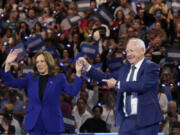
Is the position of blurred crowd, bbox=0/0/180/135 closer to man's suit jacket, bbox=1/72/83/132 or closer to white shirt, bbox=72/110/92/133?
white shirt, bbox=72/110/92/133

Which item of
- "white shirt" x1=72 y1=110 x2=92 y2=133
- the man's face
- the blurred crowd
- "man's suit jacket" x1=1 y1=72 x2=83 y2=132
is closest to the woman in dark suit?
"man's suit jacket" x1=1 y1=72 x2=83 y2=132

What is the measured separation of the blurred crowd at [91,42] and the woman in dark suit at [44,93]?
88.9 inches

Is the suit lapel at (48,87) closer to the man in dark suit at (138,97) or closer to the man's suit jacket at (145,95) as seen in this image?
the man in dark suit at (138,97)

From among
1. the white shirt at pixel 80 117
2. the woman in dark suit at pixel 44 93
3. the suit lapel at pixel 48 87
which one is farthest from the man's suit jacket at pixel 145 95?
the white shirt at pixel 80 117

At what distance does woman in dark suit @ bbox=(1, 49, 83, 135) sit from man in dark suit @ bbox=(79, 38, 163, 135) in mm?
693

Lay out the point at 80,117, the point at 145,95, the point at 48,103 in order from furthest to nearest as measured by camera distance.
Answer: the point at 80,117, the point at 48,103, the point at 145,95

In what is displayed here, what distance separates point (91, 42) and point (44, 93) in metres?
3.78

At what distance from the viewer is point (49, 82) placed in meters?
4.41

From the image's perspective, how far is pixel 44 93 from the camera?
4.36 m

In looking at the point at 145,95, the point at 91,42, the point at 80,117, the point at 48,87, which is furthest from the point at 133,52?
the point at 91,42

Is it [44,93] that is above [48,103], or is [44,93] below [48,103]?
above

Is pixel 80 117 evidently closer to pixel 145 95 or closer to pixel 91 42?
pixel 91 42

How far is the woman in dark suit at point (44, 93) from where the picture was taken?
4309 mm

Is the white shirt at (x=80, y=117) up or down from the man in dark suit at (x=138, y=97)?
down
